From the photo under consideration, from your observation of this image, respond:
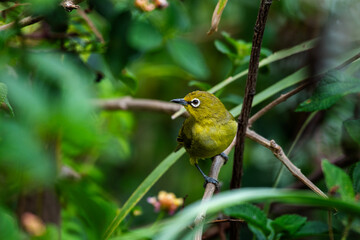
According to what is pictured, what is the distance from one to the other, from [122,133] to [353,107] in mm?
1361

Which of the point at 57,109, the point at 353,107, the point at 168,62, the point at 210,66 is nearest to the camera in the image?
the point at 57,109

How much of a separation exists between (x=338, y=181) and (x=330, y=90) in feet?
1.82

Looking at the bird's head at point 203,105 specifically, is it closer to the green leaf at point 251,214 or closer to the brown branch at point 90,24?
the brown branch at point 90,24

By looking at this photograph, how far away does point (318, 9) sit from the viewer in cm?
274

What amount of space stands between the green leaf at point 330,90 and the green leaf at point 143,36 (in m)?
0.77

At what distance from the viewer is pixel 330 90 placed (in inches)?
69.8

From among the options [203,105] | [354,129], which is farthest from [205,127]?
[354,129]

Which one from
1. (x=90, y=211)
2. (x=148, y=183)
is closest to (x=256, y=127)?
(x=148, y=183)

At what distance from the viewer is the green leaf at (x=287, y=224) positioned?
148 cm

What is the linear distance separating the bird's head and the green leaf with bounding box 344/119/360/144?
2.71ft

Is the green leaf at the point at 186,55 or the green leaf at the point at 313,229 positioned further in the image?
the green leaf at the point at 186,55

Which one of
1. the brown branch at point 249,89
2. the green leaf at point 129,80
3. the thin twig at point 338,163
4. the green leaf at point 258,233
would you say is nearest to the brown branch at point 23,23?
the green leaf at point 129,80

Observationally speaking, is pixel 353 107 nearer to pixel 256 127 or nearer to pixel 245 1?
pixel 256 127

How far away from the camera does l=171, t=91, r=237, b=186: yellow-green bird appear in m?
2.36
